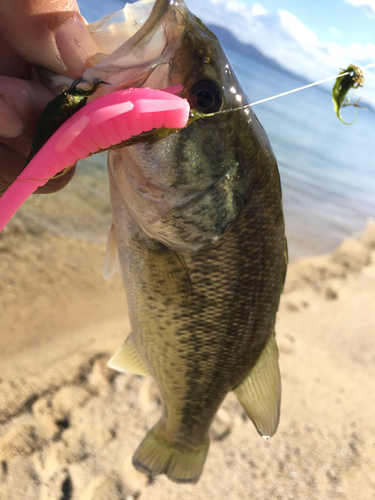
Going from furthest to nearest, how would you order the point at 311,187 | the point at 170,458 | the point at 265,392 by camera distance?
1. the point at 311,187
2. the point at 170,458
3. the point at 265,392

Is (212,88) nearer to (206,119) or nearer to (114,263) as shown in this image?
(206,119)

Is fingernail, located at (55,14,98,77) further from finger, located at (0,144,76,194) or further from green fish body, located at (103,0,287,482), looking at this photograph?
finger, located at (0,144,76,194)

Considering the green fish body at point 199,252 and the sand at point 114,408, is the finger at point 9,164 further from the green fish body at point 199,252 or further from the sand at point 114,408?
the sand at point 114,408

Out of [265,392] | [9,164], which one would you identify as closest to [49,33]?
[9,164]

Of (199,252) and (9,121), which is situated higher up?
(9,121)

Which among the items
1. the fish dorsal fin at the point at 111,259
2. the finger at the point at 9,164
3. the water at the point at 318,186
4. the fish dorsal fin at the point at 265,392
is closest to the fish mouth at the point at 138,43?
the finger at the point at 9,164

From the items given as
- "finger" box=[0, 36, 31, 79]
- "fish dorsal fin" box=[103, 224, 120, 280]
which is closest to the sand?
"fish dorsal fin" box=[103, 224, 120, 280]

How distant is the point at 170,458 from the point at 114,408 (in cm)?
76

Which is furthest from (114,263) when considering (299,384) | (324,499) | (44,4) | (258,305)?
(299,384)

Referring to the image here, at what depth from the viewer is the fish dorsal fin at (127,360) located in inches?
86.7

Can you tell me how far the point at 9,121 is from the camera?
1.11m

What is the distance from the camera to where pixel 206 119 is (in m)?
1.30

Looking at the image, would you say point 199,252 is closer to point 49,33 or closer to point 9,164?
point 9,164

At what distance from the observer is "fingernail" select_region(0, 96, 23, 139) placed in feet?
3.57
